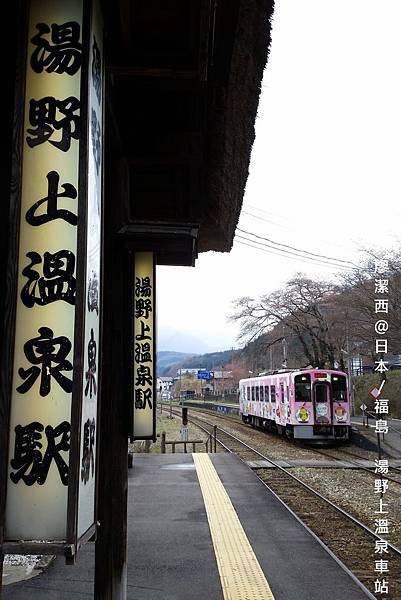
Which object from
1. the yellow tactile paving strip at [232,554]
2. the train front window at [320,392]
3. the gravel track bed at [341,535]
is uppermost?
the train front window at [320,392]

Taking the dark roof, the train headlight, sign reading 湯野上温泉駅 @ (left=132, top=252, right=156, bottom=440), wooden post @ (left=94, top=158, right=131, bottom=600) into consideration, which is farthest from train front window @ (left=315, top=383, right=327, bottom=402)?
wooden post @ (left=94, top=158, right=131, bottom=600)

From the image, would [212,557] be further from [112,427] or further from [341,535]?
[341,535]

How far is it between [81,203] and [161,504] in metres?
7.38

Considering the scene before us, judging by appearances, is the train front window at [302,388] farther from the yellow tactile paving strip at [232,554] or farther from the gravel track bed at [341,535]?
the yellow tactile paving strip at [232,554]

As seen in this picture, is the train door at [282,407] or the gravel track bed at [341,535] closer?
the gravel track bed at [341,535]

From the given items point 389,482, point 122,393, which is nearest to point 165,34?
point 122,393

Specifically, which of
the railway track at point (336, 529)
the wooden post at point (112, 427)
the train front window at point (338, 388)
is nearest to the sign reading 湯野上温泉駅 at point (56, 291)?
the wooden post at point (112, 427)

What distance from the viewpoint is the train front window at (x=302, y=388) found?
18.5 meters

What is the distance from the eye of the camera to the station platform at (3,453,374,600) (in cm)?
468

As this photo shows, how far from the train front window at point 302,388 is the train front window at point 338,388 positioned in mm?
991

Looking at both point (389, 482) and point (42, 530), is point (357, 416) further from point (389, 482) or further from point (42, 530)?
point (42, 530)

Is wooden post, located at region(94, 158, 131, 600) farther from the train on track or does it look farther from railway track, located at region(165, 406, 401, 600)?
the train on track

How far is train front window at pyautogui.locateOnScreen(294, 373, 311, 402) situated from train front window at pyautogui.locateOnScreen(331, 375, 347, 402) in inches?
39.0

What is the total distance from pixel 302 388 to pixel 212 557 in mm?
13346
